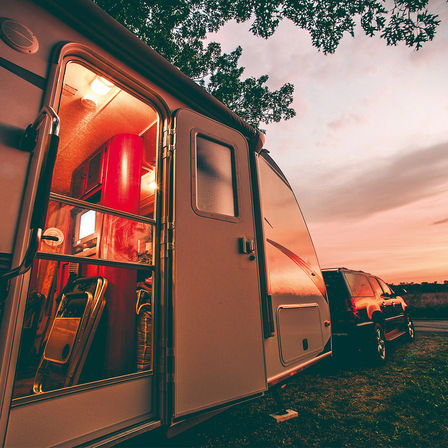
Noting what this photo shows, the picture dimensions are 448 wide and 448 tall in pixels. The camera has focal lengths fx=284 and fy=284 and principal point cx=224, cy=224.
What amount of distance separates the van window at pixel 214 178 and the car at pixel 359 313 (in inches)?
128

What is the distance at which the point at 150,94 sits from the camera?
1884 mm

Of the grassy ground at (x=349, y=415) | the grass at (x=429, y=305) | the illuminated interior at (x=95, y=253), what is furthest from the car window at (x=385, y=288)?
the grass at (x=429, y=305)

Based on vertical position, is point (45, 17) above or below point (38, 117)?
above

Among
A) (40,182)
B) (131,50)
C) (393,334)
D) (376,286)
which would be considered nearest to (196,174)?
(131,50)

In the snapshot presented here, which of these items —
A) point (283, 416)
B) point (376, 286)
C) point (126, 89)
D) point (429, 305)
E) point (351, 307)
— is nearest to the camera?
point (126, 89)

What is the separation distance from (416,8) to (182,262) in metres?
6.44

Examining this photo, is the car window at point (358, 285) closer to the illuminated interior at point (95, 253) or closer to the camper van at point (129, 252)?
the camper van at point (129, 252)

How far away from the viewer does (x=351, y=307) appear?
14.6 feet

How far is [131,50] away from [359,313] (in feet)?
15.0

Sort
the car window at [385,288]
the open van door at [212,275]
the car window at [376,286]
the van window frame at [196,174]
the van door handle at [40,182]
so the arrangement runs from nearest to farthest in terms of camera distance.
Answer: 1. the van door handle at [40,182]
2. the open van door at [212,275]
3. the van window frame at [196,174]
4. the car window at [376,286]
5. the car window at [385,288]

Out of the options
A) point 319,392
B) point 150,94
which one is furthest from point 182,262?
point 319,392

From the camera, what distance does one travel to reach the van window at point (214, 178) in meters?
2.04

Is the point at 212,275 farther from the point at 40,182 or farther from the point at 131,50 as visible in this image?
the point at 131,50

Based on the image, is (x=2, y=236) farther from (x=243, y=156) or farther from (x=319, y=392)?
(x=319, y=392)
